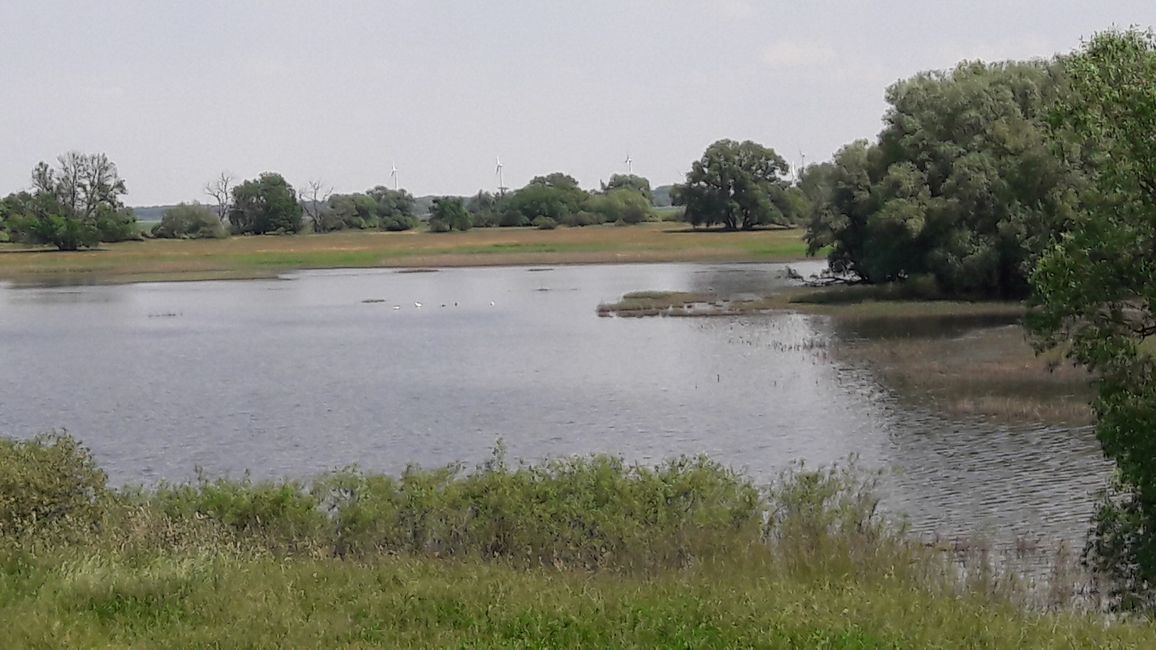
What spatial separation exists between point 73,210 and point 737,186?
74675 millimetres

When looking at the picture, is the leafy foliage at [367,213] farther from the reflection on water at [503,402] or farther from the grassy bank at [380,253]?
the reflection on water at [503,402]

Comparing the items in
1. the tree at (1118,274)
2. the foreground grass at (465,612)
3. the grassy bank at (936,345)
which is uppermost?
the tree at (1118,274)

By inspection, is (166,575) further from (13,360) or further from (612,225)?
(612,225)

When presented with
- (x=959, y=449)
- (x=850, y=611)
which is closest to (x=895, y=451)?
(x=959, y=449)

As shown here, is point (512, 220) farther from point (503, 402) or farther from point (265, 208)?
point (503, 402)

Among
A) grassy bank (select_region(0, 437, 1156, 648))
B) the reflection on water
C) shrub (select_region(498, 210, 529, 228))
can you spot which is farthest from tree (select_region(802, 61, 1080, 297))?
shrub (select_region(498, 210, 529, 228))

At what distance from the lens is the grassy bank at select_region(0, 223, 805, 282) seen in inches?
4279

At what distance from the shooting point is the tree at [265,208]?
158125 mm

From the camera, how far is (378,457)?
81.8ft

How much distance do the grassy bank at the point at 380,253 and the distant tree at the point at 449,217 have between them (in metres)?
10.9

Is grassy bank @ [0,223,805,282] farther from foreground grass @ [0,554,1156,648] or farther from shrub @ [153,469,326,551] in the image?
foreground grass @ [0,554,1156,648]

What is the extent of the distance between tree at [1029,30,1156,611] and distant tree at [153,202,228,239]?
13954cm

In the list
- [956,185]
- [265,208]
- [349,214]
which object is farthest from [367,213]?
[956,185]

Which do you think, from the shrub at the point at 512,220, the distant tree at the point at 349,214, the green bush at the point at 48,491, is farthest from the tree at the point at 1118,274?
the distant tree at the point at 349,214
